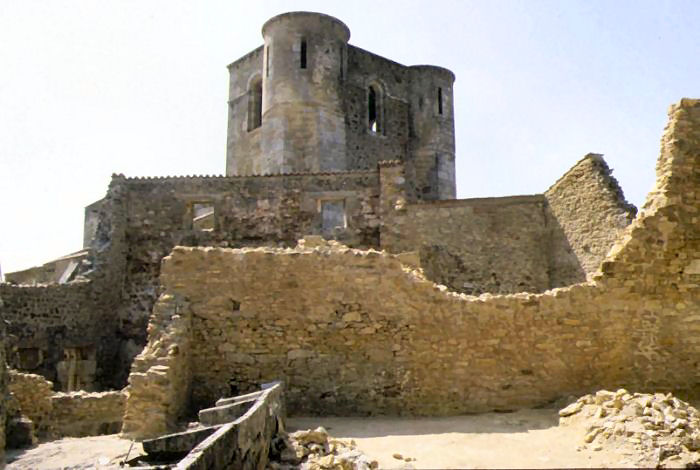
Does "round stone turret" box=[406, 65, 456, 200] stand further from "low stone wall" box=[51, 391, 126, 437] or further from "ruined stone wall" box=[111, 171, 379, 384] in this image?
"low stone wall" box=[51, 391, 126, 437]

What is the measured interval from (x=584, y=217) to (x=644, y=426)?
309 inches

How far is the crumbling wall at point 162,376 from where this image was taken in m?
8.05

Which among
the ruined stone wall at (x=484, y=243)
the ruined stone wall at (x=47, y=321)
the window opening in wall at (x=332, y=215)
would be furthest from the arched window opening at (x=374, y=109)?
the ruined stone wall at (x=47, y=321)

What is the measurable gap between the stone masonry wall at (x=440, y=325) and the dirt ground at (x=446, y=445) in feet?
1.56

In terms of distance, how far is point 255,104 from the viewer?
90.4ft

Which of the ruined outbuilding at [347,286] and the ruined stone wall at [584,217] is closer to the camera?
the ruined outbuilding at [347,286]

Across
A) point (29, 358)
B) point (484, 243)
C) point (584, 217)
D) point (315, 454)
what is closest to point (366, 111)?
point (484, 243)

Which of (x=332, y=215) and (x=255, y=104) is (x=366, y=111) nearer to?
(x=255, y=104)

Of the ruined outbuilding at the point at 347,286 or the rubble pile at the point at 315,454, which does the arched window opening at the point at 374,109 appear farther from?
the rubble pile at the point at 315,454

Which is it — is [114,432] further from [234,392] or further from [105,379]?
[105,379]

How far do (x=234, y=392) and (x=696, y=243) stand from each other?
259 inches

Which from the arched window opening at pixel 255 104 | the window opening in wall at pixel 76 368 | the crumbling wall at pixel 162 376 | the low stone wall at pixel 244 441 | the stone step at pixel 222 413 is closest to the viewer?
the low stone wall at pixel 244 441

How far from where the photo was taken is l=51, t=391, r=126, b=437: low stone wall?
10.8m

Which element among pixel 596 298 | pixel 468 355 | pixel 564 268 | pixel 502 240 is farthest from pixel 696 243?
pixel 502 240
